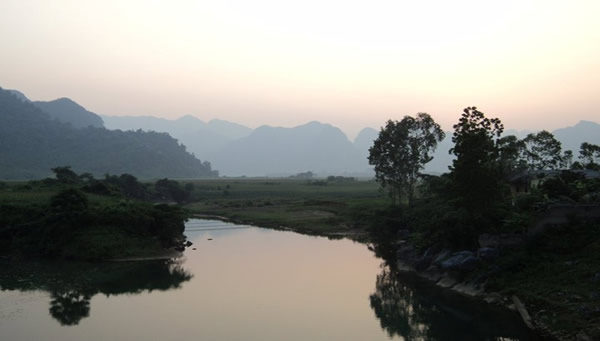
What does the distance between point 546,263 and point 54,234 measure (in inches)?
1733

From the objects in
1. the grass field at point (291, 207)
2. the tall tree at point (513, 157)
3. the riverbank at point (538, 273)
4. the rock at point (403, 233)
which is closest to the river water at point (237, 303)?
the riverbank at point (538, 273)

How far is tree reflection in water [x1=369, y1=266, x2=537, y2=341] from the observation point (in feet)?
86.0

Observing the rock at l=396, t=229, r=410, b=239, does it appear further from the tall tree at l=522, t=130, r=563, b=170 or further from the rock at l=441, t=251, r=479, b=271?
the rock at l=441, t=251, r=479, b=271

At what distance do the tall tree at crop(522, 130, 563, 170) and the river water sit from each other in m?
26.9

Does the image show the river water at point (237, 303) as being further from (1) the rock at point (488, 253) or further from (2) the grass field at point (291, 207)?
(2) the grass field at point (291, 207)

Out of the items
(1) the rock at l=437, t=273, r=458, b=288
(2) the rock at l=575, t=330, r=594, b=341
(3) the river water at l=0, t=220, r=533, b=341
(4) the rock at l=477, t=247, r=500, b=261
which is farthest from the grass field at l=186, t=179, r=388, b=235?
(2) the rock at l=575, t=330, r=594, b=341

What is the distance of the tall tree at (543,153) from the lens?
200ft

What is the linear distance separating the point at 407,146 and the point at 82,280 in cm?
4557

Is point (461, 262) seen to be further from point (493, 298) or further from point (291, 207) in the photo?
point (291, 207)

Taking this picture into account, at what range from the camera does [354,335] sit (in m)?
26.7

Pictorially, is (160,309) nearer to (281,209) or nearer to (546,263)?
(546,263)

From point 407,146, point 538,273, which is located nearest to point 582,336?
point 538,273

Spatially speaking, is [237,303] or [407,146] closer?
[237,303]

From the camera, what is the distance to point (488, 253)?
1371 inches
